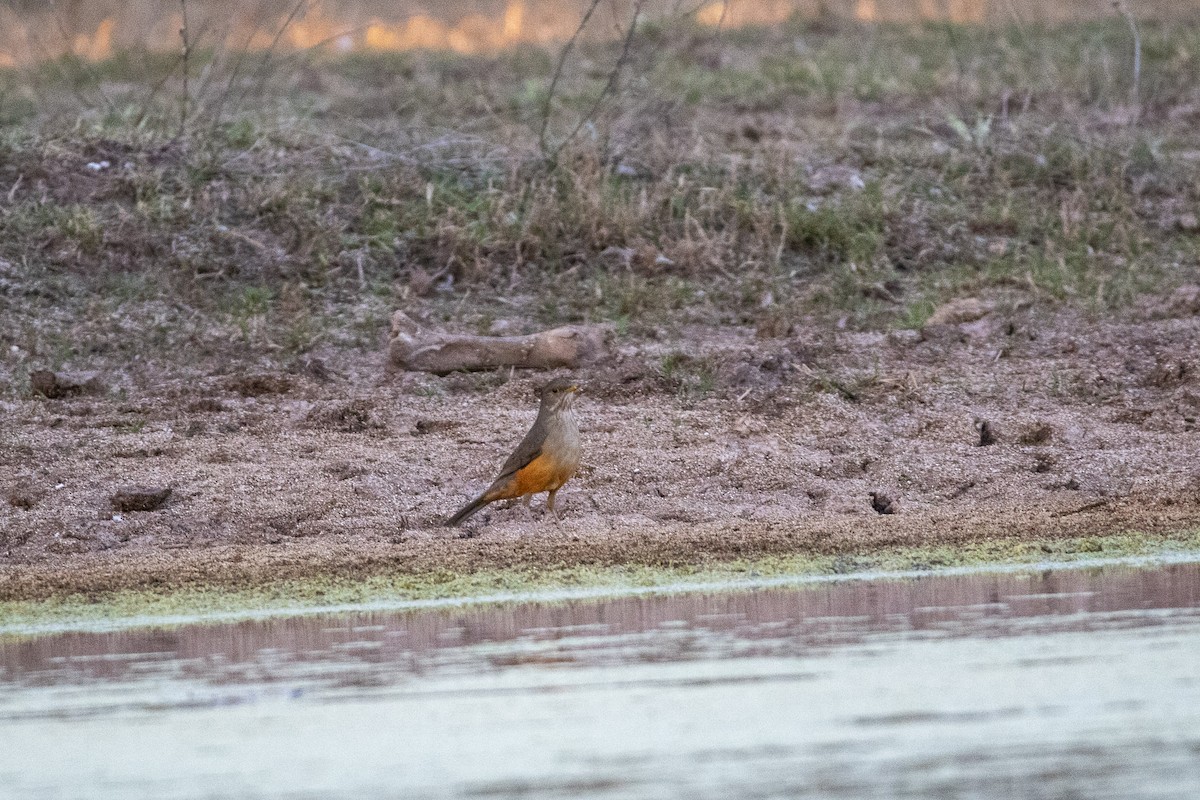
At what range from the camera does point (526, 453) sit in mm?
7391

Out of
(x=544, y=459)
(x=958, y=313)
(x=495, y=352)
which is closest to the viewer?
(x=544, y=459)

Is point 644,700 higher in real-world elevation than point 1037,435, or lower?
lower

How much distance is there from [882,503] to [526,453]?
1341mm

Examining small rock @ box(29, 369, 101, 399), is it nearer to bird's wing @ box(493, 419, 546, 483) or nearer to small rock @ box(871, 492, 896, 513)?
bird's wing @ box(493, 419, 546, 483)

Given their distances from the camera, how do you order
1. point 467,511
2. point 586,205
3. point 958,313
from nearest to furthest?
1. point 467,511
2. point 958,313
3. point 586,205

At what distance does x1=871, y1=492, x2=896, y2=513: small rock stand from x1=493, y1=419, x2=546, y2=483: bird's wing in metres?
1.26

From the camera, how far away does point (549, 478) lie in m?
7.41

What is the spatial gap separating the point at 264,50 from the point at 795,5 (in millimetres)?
4439

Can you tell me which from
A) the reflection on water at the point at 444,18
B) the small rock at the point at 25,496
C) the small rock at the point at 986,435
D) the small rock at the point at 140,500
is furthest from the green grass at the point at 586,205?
the reflection on water at the point at 444,18

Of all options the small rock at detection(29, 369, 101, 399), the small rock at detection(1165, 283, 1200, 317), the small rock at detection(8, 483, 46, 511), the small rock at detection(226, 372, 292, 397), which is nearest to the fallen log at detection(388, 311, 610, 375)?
the small rock at detection(226, 372, 292, 397)

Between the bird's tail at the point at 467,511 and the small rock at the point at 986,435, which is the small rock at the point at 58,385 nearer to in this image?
the bird's tail at the point at 467,511

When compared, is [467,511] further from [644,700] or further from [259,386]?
[644,700]

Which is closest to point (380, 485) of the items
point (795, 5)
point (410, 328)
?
point (410, 328)

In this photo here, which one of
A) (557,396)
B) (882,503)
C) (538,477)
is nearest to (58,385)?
(557,396)
